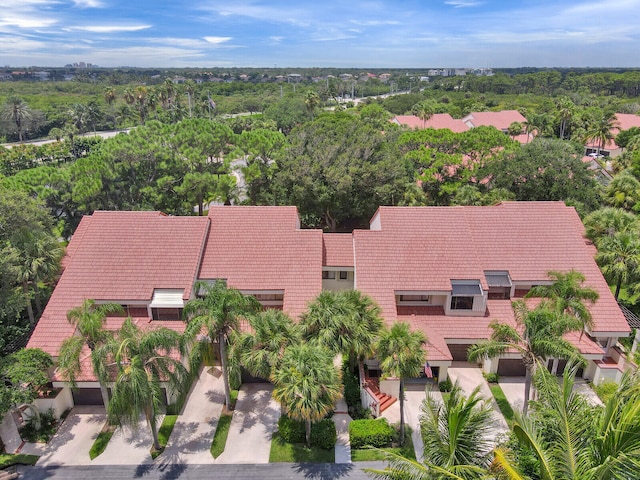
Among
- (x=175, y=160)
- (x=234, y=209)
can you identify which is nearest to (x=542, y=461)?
(x=234, y=209)

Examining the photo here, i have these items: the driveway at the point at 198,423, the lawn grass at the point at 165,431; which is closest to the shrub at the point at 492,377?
the driveway at the point at 198,423

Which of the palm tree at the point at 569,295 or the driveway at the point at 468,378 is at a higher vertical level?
the palm tree at the point at 569,295

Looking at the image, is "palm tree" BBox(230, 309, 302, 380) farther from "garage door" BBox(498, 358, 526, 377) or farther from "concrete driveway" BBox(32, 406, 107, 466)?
"garage door" BBox(498, 358, 526, 377)

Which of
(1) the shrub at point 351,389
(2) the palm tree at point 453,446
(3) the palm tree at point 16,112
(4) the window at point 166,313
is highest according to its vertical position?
(3) the palm tree at point 16,112

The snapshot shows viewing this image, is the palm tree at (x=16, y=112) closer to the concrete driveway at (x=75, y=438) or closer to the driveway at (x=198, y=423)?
the concrete driveway at (x=75, y=438)

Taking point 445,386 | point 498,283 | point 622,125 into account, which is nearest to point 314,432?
point 445,386

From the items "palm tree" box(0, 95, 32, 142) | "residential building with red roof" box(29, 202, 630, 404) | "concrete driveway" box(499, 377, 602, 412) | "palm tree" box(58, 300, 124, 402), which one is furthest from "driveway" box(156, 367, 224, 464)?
"palm tree" box(0, 95, 32, 142)

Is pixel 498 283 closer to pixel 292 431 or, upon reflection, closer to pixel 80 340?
pixel 292 431
